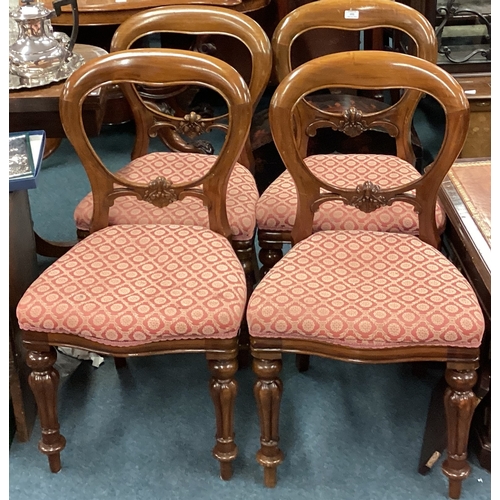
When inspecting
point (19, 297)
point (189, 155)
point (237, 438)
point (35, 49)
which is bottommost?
point (237, 438)

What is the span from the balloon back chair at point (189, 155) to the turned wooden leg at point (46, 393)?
41cm

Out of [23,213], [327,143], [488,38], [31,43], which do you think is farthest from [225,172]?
[488,38]

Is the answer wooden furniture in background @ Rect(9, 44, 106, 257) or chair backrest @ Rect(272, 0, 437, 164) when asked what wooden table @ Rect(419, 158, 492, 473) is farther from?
wooden furniture in background @ Rect(9, 44, 106, 257)

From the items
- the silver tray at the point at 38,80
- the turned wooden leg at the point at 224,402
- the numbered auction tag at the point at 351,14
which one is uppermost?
the numbered auction tag at the point at 351,14

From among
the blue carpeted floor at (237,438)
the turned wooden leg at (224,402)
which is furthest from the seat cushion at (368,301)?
the blue carpeted floor at (237,438)

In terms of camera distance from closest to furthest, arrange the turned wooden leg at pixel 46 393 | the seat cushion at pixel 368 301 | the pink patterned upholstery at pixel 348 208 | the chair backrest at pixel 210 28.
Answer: the seat cushion at pixel 368 301
the turned wooden leg at pixel 46 393
the pink patterned upholstery at pixel 348 208
the chair backrest at pixel 210 28

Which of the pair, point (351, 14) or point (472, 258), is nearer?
point (472, 258)

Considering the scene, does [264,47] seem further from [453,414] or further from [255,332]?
[453,414]

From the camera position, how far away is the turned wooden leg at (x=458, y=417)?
4.97ft

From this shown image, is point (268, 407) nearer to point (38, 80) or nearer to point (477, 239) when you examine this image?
point (477, 239)

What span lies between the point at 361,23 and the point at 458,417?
3.52 ft

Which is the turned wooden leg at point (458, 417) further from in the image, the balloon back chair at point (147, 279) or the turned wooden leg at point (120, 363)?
the turned wooden leg at point (120, 363)

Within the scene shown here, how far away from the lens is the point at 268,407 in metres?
1.58

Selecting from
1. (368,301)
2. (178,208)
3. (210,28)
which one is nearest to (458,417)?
(368,301)
